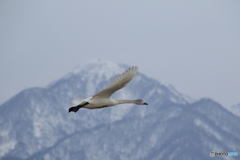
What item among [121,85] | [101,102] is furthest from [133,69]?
[101,102]

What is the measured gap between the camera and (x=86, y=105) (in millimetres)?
25562

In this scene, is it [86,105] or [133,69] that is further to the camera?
[133,69]

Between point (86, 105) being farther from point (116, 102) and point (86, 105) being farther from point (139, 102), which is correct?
point (139, 102)

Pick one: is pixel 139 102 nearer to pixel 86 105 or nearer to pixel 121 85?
pixel 121 85

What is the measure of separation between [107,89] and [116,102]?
663 millimetres

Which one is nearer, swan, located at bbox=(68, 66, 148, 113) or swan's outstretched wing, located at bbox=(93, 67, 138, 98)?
swan, located at bbox=(68, 66, 148, 113)

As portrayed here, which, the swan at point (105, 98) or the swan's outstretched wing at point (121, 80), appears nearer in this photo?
the swan at point (105, 98)

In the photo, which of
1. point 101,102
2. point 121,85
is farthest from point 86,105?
point 121,85

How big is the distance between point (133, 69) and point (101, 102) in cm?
279

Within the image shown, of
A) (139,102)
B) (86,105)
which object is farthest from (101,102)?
(139,102)

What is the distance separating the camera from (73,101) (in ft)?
90.8

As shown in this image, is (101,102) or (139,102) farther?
(139,102)

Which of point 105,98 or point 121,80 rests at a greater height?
point 121,80

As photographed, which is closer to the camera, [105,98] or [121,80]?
[105,98]
